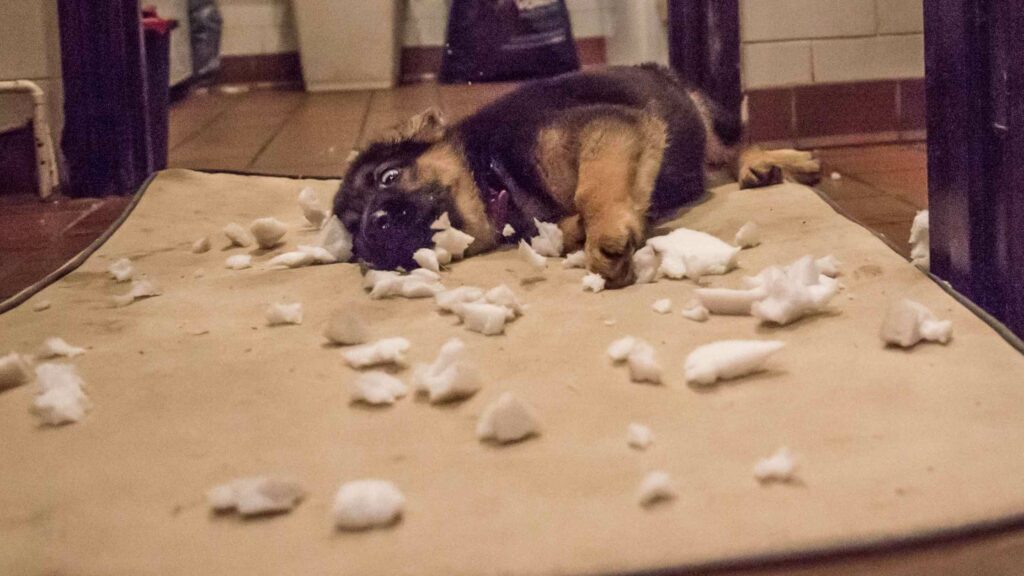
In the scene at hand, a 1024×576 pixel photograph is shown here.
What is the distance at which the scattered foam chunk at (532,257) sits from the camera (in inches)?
54.0

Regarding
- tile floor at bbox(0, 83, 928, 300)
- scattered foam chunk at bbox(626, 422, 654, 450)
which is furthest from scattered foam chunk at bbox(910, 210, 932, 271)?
scattered foam chunk at bbox(626, 422, 654, 450)

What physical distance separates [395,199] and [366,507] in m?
0.79

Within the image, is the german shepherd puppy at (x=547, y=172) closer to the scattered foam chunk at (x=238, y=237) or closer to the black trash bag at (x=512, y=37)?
the scattered foam chunk at (x=238, y=237)

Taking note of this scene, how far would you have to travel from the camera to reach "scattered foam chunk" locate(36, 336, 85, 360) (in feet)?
3.56

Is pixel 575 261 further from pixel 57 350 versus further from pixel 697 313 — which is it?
pixel 57 350

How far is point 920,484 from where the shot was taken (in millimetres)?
675

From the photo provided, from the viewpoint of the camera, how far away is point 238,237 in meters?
1.62

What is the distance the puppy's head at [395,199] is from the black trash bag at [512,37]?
281 cm

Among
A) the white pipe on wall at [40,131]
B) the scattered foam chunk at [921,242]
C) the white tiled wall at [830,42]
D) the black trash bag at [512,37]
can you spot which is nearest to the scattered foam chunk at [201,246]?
the white pipe on wall at [40,131]

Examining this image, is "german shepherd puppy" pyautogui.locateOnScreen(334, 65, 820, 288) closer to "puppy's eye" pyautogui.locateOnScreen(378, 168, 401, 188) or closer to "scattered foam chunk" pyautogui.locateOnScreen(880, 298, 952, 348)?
"puppy's eye" pyautogui.locateOnScreen(378, 168, 401, 188)

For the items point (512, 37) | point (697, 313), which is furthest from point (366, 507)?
point (512, 37)

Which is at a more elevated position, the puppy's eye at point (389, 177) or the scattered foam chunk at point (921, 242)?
→ the puppy's eye at point (389, 177)

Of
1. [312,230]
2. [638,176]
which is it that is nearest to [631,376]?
[638,176]

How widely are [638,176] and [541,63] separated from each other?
2945mm
